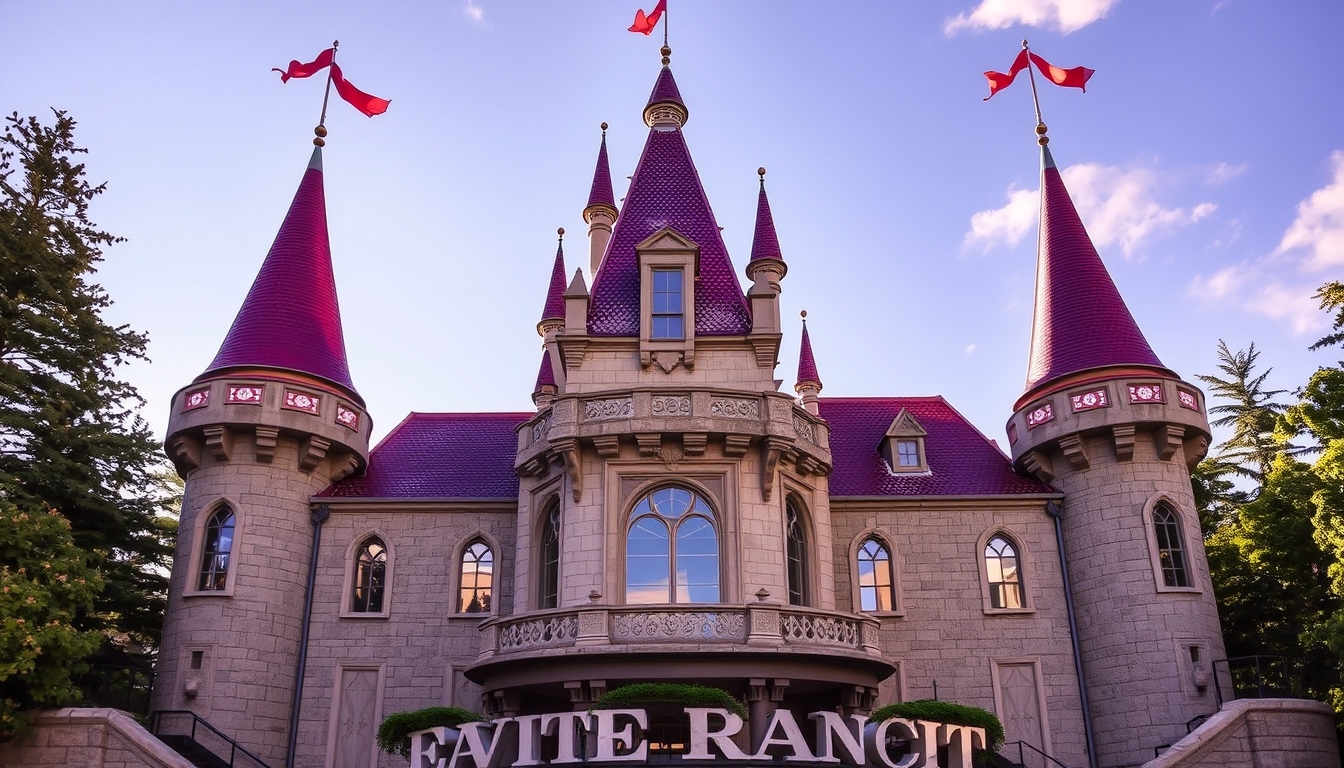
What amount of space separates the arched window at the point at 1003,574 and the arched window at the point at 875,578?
2.34 metres

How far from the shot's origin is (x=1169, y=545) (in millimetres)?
23859

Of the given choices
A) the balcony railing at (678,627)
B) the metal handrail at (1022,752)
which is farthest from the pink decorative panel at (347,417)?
the metal handrail at (1022,752)

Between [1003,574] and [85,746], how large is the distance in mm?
19741

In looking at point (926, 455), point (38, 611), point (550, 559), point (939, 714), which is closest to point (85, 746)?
point (38, 611)

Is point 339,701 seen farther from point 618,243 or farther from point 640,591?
point 618,243

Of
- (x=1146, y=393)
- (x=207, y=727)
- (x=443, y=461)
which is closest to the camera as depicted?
(x=207, y=727)

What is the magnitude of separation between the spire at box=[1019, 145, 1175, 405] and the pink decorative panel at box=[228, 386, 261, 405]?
738 inches

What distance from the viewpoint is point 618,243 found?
82.6 feet

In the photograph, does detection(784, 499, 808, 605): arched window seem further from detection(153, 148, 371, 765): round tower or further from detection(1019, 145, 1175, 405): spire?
detection(153, 148, 371, 765): round tower

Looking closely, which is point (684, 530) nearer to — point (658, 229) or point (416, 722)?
point (416, 722)

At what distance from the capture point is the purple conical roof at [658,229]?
23453 mm

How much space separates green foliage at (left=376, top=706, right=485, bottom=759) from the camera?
59.2ft

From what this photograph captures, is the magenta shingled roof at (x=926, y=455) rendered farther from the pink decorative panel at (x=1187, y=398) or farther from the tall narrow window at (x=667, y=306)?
the tall narrow window at (x=667, y=306)

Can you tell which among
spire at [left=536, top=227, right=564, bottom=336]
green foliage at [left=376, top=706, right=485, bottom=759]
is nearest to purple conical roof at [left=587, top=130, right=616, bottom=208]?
spire at [left=536, top=227, right=564, bottom=336]
